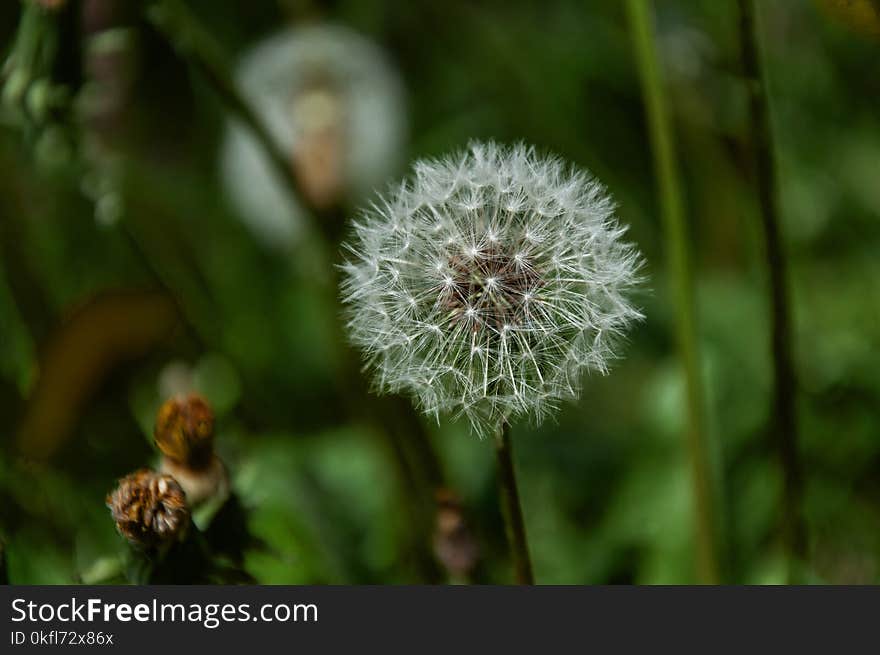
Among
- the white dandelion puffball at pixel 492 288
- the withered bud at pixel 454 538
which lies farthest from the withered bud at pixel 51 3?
the withered bud at pixel 454 538

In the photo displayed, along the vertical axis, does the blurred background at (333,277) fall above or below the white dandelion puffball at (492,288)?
above

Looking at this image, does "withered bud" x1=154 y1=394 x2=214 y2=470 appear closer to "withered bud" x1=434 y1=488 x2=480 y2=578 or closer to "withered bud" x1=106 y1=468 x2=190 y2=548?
"withered bud" x1=106 y1=468 x2=190 y2=548

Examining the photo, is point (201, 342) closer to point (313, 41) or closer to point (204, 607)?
point (204, 607)

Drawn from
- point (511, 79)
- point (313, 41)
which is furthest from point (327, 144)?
point (511, 79)

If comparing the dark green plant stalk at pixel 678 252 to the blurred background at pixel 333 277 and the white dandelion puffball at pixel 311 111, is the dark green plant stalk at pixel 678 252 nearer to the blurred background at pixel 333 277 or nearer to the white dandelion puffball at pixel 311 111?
the blurred background at pixel 333 277

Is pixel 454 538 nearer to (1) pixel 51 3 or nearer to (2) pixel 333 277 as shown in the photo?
(2) pixel 333 277
